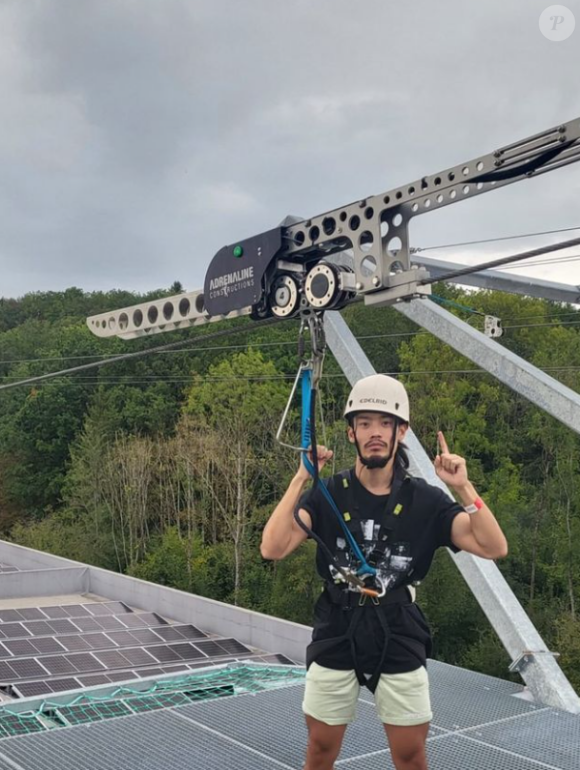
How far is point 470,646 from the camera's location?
2530 cm

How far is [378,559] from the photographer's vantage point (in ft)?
10.00

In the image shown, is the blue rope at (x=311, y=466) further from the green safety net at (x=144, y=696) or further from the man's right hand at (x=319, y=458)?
the green safety net at (x=144, y=696)

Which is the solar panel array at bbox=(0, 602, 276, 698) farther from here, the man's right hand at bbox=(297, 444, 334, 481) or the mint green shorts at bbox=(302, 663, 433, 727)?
the man's right hand at bbox=(297, 444, 334, 481)

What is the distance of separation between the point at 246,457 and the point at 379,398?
2845 centimetres

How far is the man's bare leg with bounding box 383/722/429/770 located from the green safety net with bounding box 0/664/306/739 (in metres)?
2.98

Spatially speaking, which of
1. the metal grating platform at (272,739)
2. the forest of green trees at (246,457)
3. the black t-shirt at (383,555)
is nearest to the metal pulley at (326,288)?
the black t-shirt at (383,555)

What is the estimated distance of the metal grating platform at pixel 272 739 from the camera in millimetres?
4527

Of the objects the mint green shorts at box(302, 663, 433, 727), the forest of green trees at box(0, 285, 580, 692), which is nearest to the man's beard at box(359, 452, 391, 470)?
the mint green shorts at box(302, 663, 433, 727)

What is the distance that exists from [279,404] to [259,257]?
1226 inches

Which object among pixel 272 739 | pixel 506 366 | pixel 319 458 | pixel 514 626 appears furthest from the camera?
pixel 506 366

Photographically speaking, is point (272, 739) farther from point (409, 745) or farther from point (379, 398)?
point (379, 398)

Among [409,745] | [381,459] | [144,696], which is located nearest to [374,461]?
[381,459]

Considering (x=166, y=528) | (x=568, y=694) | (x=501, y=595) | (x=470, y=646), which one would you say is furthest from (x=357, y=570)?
(x=166, y=528)

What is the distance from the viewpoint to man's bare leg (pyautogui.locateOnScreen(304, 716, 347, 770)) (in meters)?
3.02
